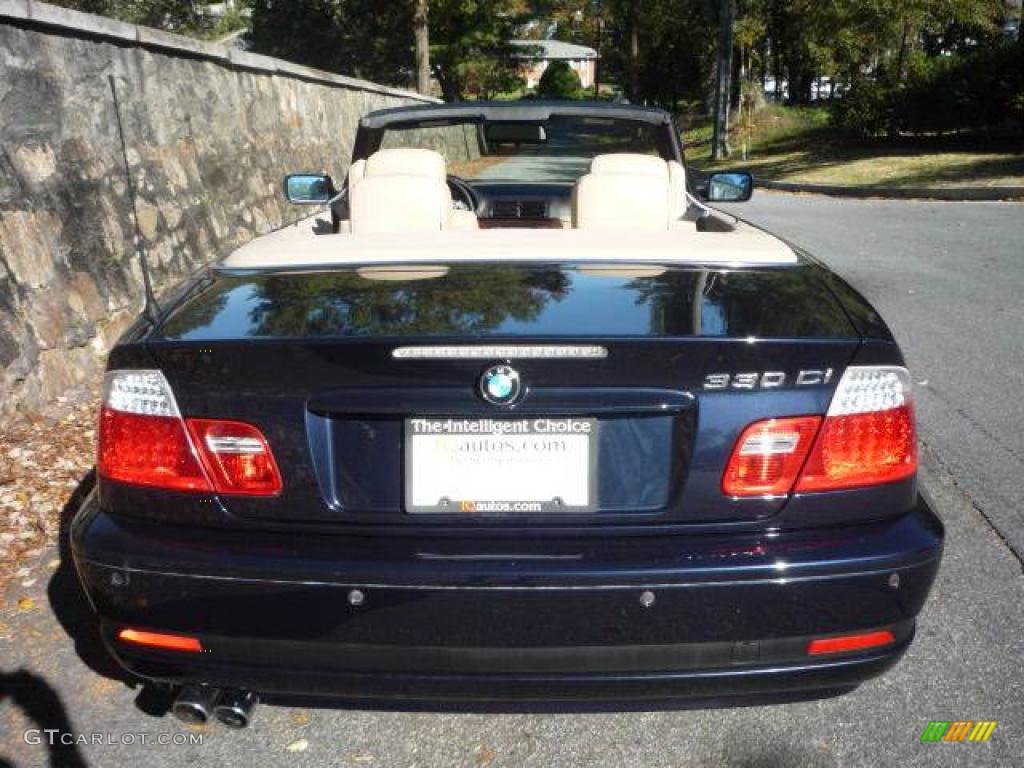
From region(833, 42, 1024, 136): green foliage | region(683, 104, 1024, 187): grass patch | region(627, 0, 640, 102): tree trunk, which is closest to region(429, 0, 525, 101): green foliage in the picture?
region(627, 0, 640, 102): tree trunk

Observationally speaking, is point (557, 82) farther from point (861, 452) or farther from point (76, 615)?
point (861, 452)

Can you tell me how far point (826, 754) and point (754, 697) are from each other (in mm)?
436

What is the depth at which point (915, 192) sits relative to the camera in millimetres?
16688

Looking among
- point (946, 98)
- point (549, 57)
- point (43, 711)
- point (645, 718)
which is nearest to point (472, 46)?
point (946, 98)

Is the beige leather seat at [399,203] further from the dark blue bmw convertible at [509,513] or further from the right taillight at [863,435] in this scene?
the right taillight at [863,435]

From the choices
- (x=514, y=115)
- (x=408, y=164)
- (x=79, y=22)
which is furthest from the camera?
(x=79, y=22)

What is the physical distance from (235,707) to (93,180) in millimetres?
4595

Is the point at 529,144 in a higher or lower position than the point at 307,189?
higher

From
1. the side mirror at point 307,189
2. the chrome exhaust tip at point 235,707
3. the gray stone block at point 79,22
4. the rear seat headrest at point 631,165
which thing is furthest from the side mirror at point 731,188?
the gray stone block at point 79,22

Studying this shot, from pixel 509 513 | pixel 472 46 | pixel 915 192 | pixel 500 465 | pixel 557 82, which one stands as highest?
pixel 472 46

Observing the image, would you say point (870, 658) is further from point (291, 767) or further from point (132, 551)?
point (132, 551)

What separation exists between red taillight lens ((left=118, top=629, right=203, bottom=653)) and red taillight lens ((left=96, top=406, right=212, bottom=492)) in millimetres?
324

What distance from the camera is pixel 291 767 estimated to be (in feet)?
7.73

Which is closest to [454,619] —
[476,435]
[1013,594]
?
[476,435]
